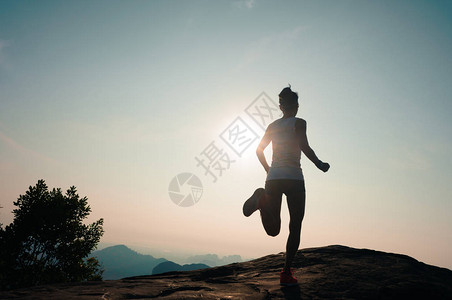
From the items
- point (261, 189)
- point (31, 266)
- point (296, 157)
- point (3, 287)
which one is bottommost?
point (3, 287)

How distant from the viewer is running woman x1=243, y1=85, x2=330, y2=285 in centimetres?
410

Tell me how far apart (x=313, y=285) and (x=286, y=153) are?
209cm

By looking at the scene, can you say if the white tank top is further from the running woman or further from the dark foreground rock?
the dark foreground rock

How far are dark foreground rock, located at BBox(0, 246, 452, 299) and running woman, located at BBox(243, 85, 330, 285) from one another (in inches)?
21.1

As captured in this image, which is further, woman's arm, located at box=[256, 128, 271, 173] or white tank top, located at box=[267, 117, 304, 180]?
woman's arm, located at box=[256, 128, 271, 173]

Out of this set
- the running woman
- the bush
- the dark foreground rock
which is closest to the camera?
the dark foreground rock

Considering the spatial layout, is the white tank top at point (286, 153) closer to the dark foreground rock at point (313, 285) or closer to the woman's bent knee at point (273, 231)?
the woman's bent knee at point (273, 231)

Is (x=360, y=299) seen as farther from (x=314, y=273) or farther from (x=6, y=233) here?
(x=6, y=233)

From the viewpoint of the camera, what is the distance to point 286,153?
426 centimetres

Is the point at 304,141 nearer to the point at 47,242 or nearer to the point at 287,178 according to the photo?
the point at 287,178

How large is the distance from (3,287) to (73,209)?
18.5ft

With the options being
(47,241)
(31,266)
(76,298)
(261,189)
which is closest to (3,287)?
(31,266)

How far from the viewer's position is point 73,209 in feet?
→ 62.4

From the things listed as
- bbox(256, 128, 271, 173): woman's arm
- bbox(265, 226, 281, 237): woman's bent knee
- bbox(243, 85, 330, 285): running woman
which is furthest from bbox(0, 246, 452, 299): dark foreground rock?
bbox(256, 128, 271, 173): woman's arm
